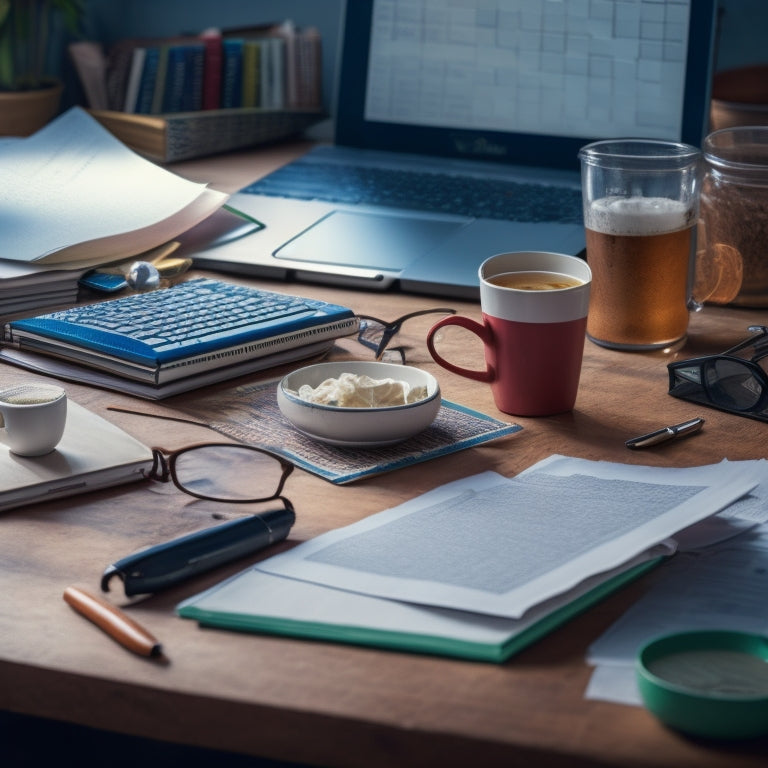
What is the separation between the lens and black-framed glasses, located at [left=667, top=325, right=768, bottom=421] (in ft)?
3.11

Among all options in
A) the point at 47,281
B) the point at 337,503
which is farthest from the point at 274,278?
the point at 337,503

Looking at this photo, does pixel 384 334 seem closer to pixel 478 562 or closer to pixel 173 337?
pixel 173 337

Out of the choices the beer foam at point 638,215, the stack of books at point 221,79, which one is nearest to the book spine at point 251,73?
the stack of books at point 221,79

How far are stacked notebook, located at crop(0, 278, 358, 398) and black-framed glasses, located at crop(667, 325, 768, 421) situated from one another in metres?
0.31

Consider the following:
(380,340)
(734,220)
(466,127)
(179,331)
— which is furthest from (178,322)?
(466,127)

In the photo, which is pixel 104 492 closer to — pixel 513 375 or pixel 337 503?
pixel 337 503

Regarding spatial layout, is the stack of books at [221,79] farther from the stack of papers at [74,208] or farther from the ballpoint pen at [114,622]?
the ballpoint pen at [114,622]

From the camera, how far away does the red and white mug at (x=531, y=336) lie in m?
0.93

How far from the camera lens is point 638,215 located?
106 centimetres

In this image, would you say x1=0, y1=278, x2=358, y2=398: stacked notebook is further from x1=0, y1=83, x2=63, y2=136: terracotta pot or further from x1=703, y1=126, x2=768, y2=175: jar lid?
x1=0, y1=83, x2=63, y2=136: terracotta pot

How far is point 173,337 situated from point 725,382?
470 millimetres

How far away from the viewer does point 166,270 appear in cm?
128

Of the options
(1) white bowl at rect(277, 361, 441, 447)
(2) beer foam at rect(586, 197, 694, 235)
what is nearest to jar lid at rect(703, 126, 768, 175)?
(2) beer foam at rect(586, 197, 694, 235)

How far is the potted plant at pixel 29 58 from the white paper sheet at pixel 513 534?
1368 millimetres
